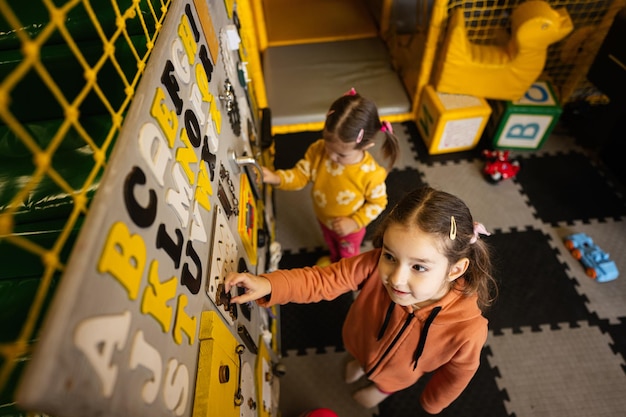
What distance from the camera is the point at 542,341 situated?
1.38 m

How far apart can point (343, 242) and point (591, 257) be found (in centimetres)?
109

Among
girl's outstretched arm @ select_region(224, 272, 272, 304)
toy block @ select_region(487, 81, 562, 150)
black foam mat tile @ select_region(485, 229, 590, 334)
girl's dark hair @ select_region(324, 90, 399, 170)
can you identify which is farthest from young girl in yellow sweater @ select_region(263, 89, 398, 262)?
toy block @ select_region(487, 81, 562, 150)

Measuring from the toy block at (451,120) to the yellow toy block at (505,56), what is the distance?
2.1 inches

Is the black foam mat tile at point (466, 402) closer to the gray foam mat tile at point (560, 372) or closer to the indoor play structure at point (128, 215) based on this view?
the gray foam mat tile at point (560, 372)

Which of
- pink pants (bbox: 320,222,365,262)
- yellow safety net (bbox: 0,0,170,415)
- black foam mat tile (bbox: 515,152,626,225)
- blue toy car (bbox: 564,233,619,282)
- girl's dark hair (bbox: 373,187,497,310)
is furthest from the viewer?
black foam mat tile (bbox: 515,152,626,225)

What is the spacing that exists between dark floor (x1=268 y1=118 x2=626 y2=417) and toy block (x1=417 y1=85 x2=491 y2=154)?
0.07 metres

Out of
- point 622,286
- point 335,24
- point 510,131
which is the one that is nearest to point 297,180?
point 510,131

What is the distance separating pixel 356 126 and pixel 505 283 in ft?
3.34

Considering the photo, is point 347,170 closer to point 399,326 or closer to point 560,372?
point 399,326

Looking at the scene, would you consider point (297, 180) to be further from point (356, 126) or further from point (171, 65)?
point (171, 65)

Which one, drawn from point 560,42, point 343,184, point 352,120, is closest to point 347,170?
point 343,184

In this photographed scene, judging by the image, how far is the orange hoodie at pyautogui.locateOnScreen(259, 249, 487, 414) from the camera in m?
0.81

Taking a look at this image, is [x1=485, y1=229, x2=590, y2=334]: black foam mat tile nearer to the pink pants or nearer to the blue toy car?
the blue toy car

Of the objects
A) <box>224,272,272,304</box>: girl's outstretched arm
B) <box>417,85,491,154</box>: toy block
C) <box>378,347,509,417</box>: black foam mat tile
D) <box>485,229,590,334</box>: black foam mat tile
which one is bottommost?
<box>378,347,509,417</box>: black foam mat tile
